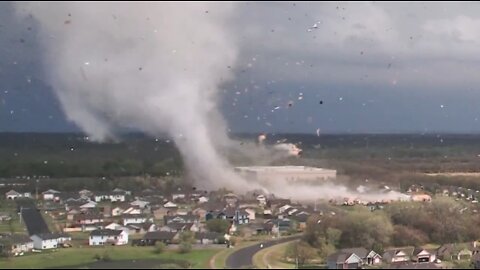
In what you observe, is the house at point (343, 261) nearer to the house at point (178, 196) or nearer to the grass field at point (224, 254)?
the grass field at point (224, 254)

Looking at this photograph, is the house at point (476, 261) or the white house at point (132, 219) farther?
the white house at point (132, 219)

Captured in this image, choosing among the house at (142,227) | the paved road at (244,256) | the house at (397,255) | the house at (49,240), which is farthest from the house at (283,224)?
the house at (49,240)

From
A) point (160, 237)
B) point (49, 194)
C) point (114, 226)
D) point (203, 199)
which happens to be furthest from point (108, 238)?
point (49, 194)

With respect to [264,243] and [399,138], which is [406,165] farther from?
[264,243]

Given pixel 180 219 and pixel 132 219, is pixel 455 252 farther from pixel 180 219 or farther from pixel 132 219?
pixel 132 219

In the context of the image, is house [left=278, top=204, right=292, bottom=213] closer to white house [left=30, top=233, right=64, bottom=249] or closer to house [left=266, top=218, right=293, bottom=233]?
house [left=266, top=218, right=293, bottom=233]
